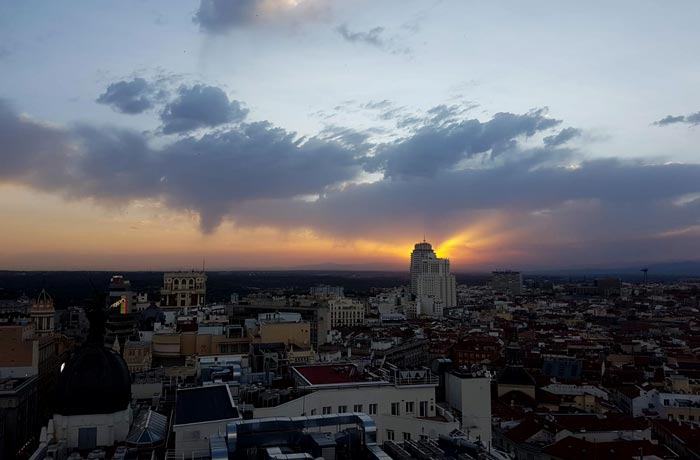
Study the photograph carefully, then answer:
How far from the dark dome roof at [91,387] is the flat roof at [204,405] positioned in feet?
8.03

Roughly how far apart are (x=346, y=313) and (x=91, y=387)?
327 feet

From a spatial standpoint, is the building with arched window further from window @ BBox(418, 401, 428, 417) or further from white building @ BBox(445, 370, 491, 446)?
window @ BBox(418, 401, 428, 417)

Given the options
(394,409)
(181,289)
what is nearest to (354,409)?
(394,409)

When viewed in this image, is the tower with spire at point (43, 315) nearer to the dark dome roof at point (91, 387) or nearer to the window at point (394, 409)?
the dark dome roof at point (91, 387)

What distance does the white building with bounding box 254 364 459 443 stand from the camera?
93.6 ft

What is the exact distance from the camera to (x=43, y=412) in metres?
46.2

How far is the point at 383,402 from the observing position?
99.1 feet

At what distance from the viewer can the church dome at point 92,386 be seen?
80.9ft

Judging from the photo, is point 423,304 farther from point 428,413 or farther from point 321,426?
point 321,426

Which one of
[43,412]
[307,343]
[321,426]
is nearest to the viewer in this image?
[321,426]

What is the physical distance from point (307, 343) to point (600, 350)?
57688mm

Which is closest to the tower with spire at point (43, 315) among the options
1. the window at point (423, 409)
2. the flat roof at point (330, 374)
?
the flat roof at point (330, 374)

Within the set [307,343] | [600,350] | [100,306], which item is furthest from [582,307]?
[100,306]

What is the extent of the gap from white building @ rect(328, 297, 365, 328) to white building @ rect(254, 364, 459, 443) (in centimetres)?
8930
